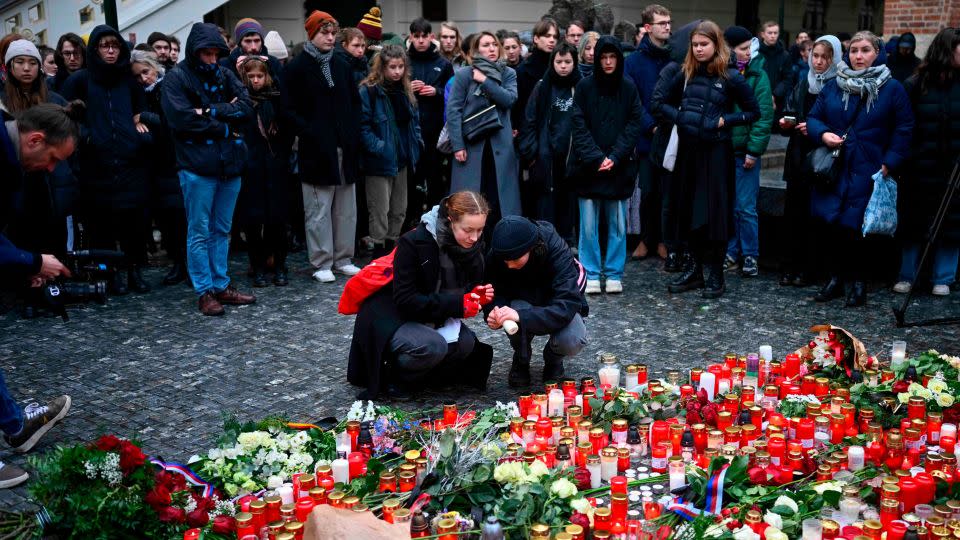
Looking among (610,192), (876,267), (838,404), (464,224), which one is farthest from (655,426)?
(876,267)

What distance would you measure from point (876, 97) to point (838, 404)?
130 inches

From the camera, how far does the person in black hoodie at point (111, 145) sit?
7.59m

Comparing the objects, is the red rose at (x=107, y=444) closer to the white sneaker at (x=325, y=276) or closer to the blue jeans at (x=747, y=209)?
the white sneaker at (x=325, y=276)

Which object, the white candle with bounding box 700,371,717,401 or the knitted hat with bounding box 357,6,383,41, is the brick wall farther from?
the white candle with bounding box 700,371,717,401

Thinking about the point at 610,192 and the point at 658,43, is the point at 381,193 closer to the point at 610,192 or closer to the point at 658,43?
the point at 610,192

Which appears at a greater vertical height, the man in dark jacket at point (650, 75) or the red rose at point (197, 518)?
the man in dark jacket at point (650, 75)

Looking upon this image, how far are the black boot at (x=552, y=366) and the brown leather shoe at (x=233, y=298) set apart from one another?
2.88 metres

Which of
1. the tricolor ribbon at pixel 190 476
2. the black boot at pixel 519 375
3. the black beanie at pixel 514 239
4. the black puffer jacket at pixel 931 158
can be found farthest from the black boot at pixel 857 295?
the tricolor ribbon at pixel 190 476

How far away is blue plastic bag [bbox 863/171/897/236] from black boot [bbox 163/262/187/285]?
18.4ft

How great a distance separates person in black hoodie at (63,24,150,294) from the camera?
759cm

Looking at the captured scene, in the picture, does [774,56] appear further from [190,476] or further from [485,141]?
[190,476]

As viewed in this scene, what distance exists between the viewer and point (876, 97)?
717 cm

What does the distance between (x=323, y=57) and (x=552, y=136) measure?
2.04 meters

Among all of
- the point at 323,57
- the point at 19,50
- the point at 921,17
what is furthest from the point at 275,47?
the point at 921,17
